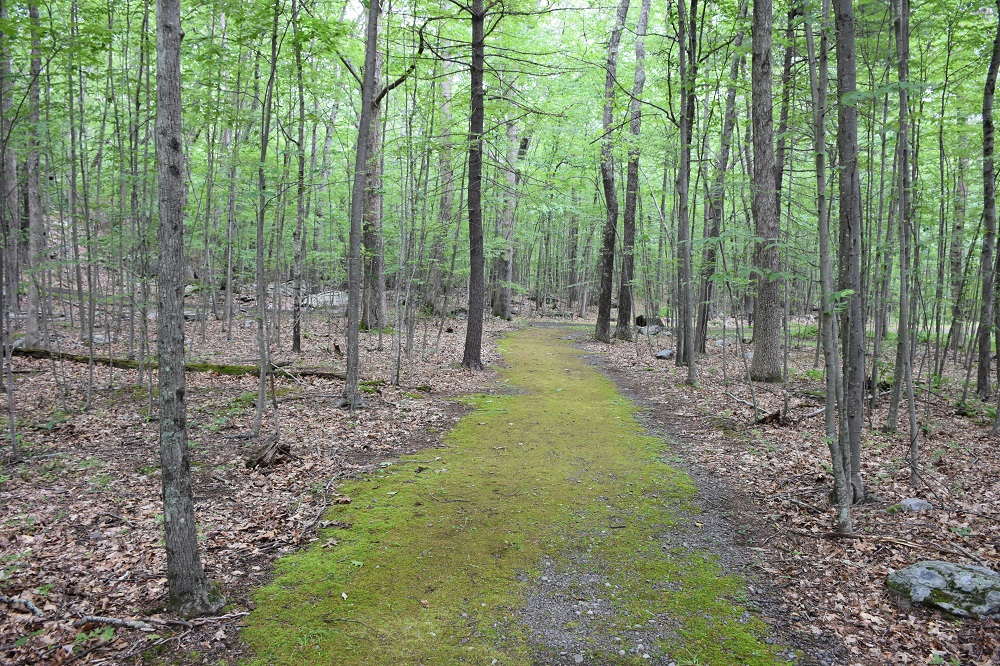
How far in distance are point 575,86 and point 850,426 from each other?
58.7 ft

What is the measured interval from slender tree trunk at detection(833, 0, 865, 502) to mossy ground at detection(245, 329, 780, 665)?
1880 mm

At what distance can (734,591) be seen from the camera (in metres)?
3.95

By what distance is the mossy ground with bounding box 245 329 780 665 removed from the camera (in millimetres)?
3340

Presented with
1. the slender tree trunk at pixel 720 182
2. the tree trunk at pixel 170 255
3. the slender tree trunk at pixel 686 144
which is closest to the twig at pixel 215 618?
the tree trunk at pixel 170 255

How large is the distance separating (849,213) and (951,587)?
2.97 metres

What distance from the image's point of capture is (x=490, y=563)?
430 cm

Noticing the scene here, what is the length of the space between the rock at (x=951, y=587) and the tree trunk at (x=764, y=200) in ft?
23.1

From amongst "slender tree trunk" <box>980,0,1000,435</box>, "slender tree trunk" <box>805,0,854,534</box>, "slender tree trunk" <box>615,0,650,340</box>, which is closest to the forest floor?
"slender tree trunk" <box>805,0,854,534</box>

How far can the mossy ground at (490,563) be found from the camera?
334cm

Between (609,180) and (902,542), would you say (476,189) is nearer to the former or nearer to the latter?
(609,180)

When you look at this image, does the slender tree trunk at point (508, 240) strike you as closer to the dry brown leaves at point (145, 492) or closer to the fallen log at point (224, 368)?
the fallen log at point (224, 368)

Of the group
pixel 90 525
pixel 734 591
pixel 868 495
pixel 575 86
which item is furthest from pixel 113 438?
pixel 575 86

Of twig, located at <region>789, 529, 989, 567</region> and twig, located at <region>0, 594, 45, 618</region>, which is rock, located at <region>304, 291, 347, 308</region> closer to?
twig, located at <region>0, 594, 45, 618</region>

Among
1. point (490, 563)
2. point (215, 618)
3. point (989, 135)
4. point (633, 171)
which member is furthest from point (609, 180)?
point (215, 618)
